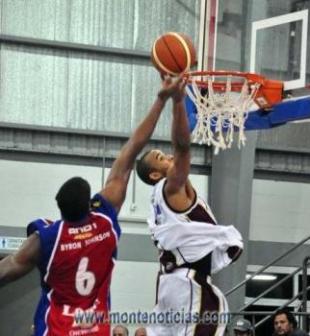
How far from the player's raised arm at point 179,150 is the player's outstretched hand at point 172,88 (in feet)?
0.37

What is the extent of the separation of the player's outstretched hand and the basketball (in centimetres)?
30

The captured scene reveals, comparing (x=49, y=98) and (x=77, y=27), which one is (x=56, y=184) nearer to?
(x=49, y=98)

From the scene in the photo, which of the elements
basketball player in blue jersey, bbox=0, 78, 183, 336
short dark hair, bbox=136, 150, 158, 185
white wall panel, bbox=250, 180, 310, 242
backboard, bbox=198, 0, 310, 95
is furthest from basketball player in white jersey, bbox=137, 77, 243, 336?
white wall panel, bbox=250, 180, 310, 242

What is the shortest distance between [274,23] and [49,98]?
444cm

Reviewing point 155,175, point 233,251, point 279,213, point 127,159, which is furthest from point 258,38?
point 127,159

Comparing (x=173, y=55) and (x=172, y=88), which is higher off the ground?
(x=173, y=55)

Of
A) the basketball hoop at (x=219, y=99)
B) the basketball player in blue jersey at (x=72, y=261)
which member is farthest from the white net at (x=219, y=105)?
the basketball player in blue jersey at (x=72, y=261)

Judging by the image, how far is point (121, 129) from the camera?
13.9 metres

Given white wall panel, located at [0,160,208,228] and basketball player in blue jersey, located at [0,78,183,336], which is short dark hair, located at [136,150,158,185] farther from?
white wall panel, located at [0,160,208,228]

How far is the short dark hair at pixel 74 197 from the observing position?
13.3 feet

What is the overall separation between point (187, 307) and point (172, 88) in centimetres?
150

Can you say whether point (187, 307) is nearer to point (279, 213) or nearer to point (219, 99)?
point (219, 99)

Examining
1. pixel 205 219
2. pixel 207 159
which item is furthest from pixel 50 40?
pixel 205 219

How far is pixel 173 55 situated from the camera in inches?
193
